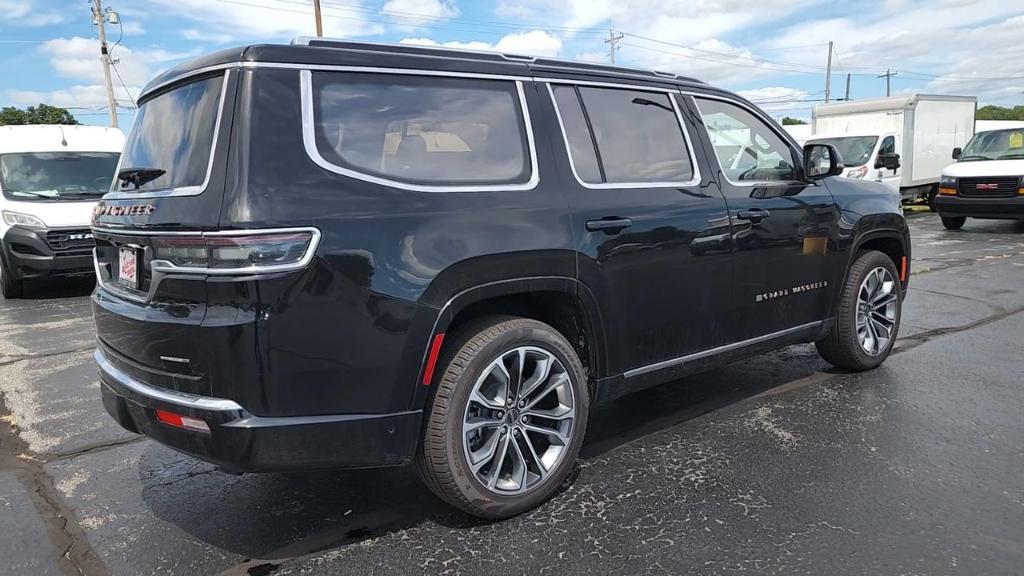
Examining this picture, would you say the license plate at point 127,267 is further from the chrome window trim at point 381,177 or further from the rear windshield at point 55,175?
the rear windshield at point 55,175

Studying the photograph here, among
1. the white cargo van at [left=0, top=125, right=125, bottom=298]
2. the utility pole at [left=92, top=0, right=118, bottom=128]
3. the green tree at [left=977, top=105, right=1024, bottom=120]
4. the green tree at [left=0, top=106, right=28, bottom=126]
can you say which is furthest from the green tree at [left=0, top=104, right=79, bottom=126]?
the green tree at [left=977, top=105, right=1024, bottom=120]

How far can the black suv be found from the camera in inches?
96.6

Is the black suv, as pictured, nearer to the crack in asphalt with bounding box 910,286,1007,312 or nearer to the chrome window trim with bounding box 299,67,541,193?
the chrome window trim with bounding box 299,67,541,193

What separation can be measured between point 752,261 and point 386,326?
220 centimetres

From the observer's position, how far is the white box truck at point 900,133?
16250 mm

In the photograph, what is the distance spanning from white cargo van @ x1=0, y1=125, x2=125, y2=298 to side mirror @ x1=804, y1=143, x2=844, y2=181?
784cm

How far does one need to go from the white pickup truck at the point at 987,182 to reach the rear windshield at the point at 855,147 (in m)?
1.81

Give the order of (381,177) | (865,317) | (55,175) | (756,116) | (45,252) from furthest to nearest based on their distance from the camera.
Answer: (55,175)
(45,252)
(865,317)
(756,116)
(381,177)

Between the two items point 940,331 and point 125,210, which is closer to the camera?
point 125,210

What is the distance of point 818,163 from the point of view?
172 inches

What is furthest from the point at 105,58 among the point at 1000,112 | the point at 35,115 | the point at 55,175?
the point at 1000,112

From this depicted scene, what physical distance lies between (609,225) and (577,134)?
1.50ft

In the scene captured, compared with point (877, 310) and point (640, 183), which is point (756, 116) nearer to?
point (640, 183)

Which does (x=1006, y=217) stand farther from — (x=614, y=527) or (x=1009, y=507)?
(x=614, y=527)
